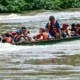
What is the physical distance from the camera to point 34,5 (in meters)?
46.5

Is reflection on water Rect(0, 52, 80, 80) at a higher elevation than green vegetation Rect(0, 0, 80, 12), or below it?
higher

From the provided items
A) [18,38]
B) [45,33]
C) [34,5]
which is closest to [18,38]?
[18,38]

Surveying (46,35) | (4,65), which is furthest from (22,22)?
(4,65)

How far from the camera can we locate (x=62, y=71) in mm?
13398

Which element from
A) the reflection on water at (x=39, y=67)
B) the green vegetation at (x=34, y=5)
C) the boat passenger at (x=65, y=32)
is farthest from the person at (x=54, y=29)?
the green vegetation at (x=34, y=5)

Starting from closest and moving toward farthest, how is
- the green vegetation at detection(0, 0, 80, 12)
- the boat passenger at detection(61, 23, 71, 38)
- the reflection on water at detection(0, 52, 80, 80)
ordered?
the reflection on water at detection(0, 52, 80, 80), the boat passenger at detection(61, 23, 71, 38), the green vegetation at detection(0, 0, 80, 12)

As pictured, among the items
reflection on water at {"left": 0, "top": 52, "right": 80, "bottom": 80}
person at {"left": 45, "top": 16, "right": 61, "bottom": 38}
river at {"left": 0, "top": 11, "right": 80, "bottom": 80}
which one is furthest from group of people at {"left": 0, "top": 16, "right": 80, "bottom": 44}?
reflection on water at {"left": 0, "top": 52, "right": 80, "bottom": 80}

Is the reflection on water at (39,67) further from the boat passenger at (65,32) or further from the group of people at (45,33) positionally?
the boat passenger at (65,32)

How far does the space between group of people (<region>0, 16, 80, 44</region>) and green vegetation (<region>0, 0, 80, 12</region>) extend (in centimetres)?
2127

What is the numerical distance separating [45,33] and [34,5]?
26.3 metres

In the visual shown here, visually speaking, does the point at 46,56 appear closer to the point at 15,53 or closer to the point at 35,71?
the point at 15,53

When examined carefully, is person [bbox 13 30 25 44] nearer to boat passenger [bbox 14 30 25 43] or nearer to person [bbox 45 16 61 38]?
boat passenger [bbox 14 30 25 43]

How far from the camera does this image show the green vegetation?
143ft

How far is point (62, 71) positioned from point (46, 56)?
3.19 meters
